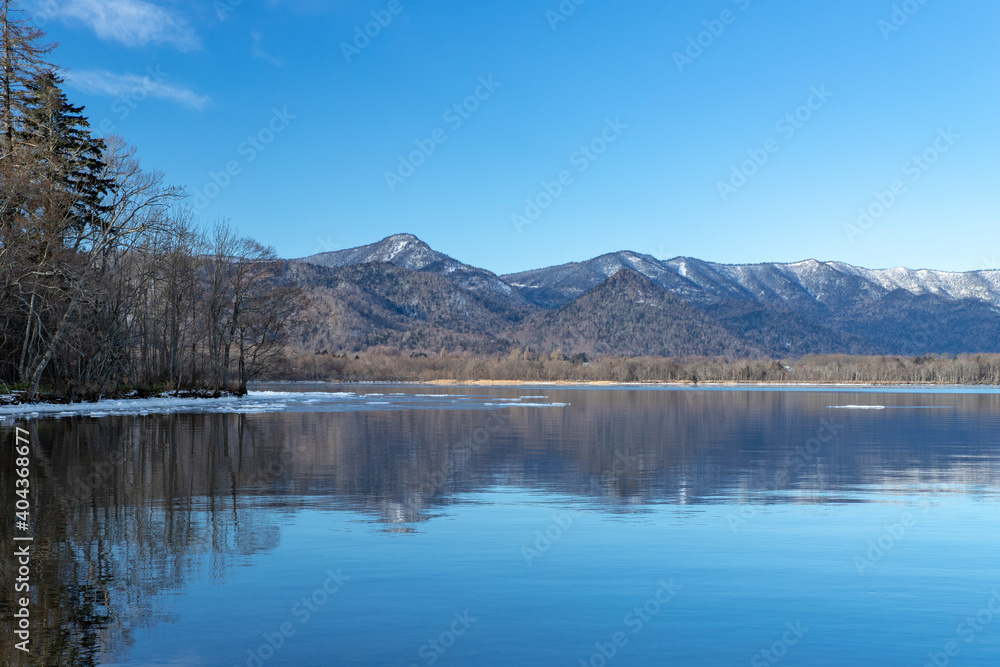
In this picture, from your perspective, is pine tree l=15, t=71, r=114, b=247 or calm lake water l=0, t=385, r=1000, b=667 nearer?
calm lake water l=0, t=385, r=1000, b=667

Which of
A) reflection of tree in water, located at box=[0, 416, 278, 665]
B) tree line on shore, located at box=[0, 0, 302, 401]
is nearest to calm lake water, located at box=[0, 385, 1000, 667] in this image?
reflection of tree in water, located at box=[0, 416, 278, 665]

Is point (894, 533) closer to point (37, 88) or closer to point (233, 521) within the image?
point (233, 521)

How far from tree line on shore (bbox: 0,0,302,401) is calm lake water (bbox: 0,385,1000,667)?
22641mm

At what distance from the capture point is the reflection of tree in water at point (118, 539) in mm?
8562

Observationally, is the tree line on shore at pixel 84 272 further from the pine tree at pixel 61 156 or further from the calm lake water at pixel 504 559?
the calm lake water at pixel 504 559

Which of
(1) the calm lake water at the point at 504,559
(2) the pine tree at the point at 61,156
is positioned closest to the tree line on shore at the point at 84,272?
(2) the pine tree at the point at 61,156

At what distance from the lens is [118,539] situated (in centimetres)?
1283

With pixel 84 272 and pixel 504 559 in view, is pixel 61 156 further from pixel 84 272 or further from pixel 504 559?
pixel 504 559

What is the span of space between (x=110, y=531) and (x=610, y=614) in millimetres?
8442

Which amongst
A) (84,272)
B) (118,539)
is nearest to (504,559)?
(118,539)

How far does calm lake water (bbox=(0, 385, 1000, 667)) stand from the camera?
845cm

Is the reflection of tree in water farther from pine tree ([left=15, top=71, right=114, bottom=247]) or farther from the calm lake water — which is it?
pine tree ([left=15, top=71, right=114, bottom=247])

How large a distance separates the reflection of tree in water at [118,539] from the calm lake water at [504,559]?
0.06 metres

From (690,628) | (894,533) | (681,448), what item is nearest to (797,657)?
(690,628)
